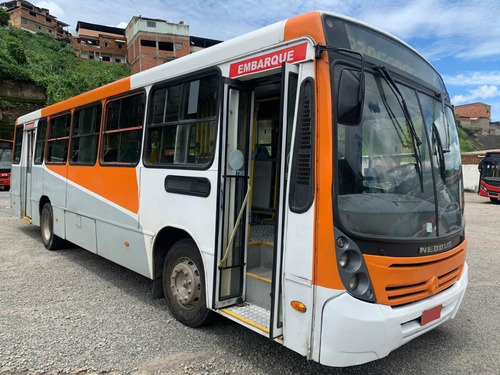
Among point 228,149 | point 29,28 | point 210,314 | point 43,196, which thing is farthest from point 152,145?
point 29,28

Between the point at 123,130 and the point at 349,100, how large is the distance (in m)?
3.27

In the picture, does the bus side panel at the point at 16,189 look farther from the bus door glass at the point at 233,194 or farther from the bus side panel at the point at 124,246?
the bus door glass at the point at 233,194

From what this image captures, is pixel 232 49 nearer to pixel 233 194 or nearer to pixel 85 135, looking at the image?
pixel 233 194

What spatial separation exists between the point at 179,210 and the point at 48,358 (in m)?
1.73

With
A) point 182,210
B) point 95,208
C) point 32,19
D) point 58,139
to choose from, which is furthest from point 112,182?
point 32,19

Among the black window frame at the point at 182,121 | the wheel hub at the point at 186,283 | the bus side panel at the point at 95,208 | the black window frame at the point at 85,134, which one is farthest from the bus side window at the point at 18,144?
the wheel hub at the point at 186,283

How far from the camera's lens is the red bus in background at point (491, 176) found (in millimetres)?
19891

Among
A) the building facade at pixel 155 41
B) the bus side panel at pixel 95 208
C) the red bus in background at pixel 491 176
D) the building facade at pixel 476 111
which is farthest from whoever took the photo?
the building facade at pixel 476 111

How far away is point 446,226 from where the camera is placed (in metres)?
3.28

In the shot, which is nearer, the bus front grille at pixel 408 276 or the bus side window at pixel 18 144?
the bus front grille at pixel 408 276

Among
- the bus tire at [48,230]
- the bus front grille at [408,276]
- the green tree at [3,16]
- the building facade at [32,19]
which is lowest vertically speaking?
the bus tire at [48,230]

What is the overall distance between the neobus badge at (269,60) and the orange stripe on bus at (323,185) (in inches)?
6.5

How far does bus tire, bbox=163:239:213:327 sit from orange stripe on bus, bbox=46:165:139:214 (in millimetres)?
913

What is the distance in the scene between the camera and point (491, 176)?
66.6ft
